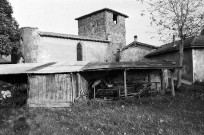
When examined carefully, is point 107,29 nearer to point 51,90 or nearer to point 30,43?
point 30,43

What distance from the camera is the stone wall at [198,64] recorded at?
2073cm

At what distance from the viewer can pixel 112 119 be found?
10.1 metres

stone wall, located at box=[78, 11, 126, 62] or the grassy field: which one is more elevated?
stone wall, located at box=[78, 11, 126, 62]

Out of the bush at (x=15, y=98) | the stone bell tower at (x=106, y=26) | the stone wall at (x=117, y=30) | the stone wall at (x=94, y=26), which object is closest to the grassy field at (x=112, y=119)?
the bush at (x=15, y=98)

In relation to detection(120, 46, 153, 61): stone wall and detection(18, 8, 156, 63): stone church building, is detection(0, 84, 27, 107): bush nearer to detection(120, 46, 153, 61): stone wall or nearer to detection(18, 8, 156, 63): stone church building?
detection(18, 8, 156, 63): stone church building

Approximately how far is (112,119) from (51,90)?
6148 mm

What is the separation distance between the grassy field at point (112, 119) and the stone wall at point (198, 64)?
7.80 m

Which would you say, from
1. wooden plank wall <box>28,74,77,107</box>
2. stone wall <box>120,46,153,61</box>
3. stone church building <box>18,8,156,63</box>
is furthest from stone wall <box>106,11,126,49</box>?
wooden plank wall <box>28,74,77,107</box>

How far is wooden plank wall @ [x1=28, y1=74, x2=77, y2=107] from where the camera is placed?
47.7 ft

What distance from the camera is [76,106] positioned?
1315 centimetres

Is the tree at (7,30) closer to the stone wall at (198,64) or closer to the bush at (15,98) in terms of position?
the bush at (15,98)

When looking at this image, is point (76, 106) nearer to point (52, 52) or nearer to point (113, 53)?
point (52, 52)

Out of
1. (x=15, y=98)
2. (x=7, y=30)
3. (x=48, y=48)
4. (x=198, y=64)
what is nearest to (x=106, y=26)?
(x=48, y=48)

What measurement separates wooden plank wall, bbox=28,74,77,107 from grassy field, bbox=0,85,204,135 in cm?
121
